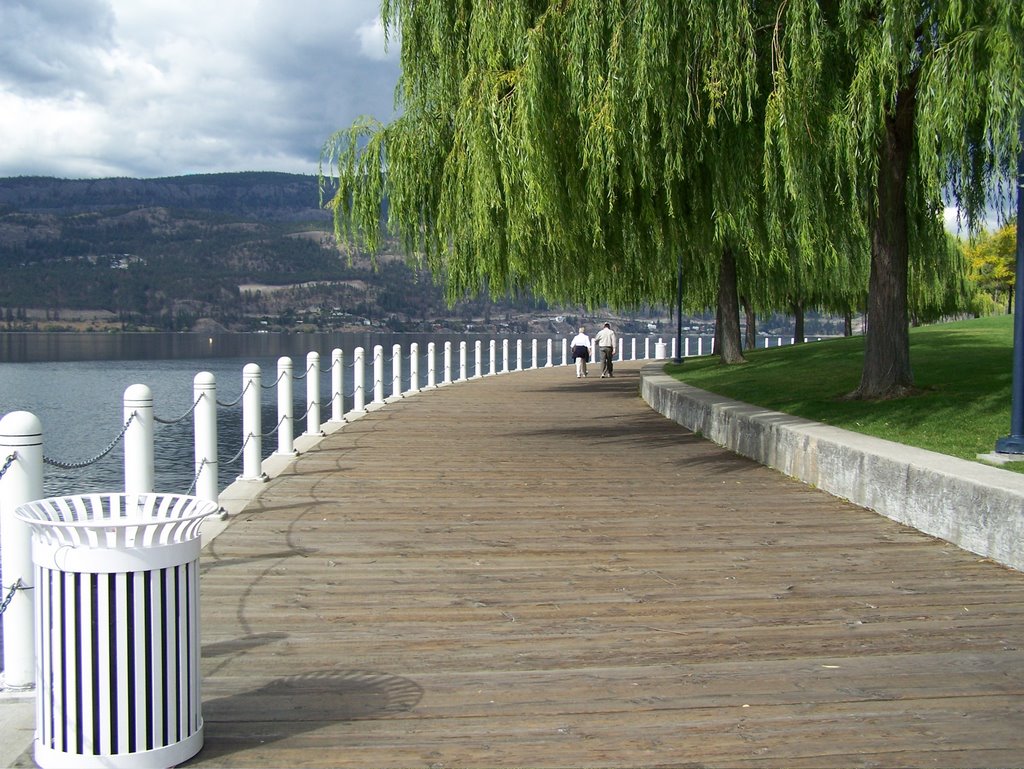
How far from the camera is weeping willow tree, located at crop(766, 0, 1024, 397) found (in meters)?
8.62

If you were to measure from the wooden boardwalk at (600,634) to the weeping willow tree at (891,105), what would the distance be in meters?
3.44

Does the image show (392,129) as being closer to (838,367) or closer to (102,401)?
(838,367)

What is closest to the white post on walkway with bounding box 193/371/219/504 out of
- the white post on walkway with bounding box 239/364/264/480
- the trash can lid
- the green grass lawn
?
the white post on walkway with bounding box 239/364/264/480

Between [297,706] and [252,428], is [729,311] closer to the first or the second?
[252,428]

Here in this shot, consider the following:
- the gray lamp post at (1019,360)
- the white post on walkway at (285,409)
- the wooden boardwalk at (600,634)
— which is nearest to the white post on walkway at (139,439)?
the wooden boardwalk at (600,634)

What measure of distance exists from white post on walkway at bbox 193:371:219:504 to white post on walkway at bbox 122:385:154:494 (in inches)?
66.8

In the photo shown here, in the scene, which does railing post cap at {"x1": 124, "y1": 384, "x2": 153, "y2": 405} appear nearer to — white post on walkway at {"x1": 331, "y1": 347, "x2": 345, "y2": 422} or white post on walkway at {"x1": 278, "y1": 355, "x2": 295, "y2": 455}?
white post on walkway at {"x1": 278, "y1": 355, "x2": 295, "y2": 455}

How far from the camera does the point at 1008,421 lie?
10281 millimetres

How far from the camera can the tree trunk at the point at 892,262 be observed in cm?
1216

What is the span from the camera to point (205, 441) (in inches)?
336

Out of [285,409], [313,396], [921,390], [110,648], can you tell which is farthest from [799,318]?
[110,648]

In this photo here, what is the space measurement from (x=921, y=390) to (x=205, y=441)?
9.29 metres

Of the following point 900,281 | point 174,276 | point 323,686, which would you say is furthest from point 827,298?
point 174,276

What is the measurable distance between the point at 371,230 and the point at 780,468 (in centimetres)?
623
